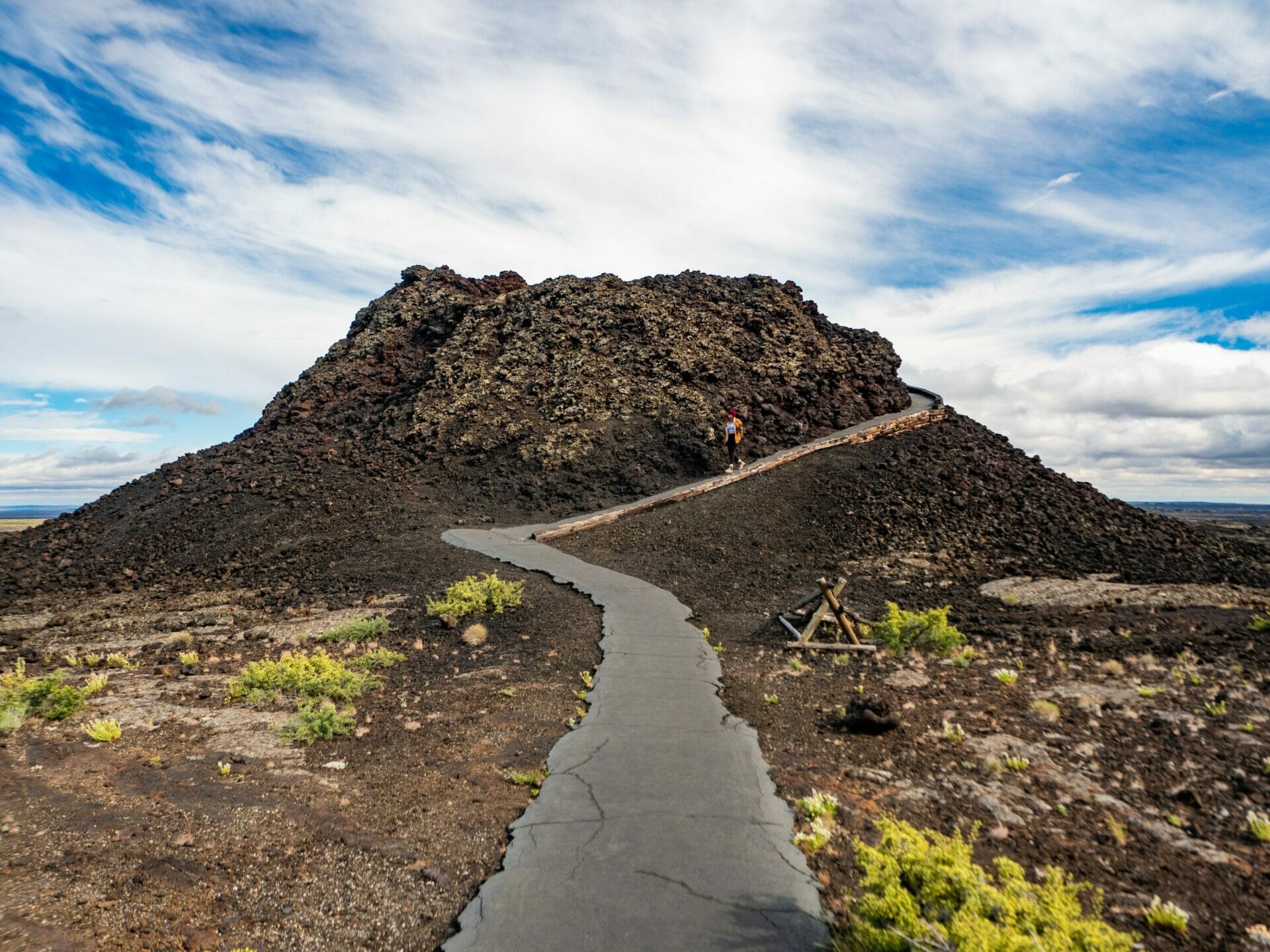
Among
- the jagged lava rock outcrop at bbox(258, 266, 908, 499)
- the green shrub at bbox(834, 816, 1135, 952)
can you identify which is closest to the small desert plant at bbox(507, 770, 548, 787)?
the green shrub at bbox(834, 816, 1135, 952)

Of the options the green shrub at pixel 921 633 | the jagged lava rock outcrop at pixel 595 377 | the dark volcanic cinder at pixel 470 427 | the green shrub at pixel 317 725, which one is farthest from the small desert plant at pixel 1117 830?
the jagged lava rock outcrop at pixel 595 377

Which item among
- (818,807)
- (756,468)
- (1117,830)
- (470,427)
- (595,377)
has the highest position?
(595,377)

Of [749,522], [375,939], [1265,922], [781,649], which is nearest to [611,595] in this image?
[781,649]

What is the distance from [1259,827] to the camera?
4551 millimetres

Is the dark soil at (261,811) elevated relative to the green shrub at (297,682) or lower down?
lower down

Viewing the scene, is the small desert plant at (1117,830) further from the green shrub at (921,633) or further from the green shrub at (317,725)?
the green shrub at (317,725)

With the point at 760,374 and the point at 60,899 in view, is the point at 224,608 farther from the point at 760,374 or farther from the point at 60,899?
the point at 760,374

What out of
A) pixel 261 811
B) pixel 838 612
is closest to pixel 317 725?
pixel 261 811

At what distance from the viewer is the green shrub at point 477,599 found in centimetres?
1148

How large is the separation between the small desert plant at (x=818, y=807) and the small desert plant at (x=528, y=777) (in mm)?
2088

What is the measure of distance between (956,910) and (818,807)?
1.84m

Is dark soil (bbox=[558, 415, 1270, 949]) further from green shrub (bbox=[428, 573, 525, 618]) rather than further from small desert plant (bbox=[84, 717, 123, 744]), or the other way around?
small desert plant (bbox=[84, 717, 123, 744])

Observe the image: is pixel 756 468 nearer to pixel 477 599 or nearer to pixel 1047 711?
pixel 477 599

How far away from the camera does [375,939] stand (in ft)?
12.2
